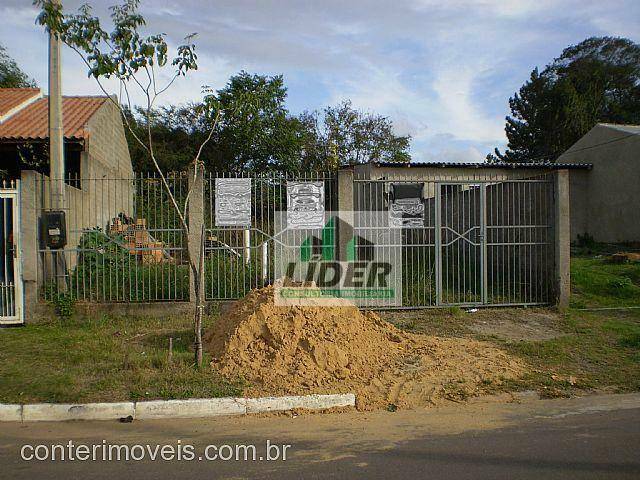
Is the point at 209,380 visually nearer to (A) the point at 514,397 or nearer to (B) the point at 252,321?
(B) the point at 252,321

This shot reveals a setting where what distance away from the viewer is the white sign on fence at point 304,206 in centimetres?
960

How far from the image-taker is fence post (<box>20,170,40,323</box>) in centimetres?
905

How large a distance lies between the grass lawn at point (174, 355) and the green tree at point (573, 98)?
28577mm

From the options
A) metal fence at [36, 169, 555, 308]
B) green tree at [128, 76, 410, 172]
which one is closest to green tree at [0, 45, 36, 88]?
green tree at [128, 76, 410, 172]

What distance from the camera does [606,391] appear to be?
21.2 feet

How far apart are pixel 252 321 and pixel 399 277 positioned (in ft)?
12.7

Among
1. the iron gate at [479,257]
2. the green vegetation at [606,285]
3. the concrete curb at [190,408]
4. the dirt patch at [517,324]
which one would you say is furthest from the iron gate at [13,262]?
the green vegetation at [606,285]

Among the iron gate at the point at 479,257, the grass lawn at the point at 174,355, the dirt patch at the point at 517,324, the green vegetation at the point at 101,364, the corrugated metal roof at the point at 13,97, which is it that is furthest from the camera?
the corrugated metal roof at the point at 13,97

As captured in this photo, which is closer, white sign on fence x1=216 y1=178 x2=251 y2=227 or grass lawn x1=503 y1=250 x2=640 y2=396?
grass lawn x1=503 y1=250 x2=640 y2=396

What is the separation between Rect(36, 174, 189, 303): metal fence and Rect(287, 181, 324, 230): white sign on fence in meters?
1.99

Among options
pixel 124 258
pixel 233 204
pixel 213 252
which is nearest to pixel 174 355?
pixel 213 252

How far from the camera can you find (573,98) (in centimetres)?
3509

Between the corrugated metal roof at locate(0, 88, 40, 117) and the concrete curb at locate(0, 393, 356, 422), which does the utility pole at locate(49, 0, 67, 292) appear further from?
the corrugated metal roof at locate(0, 88, 40, 117)

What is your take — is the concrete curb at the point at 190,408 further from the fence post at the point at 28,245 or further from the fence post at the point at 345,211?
the fence post at the point at 28,245
